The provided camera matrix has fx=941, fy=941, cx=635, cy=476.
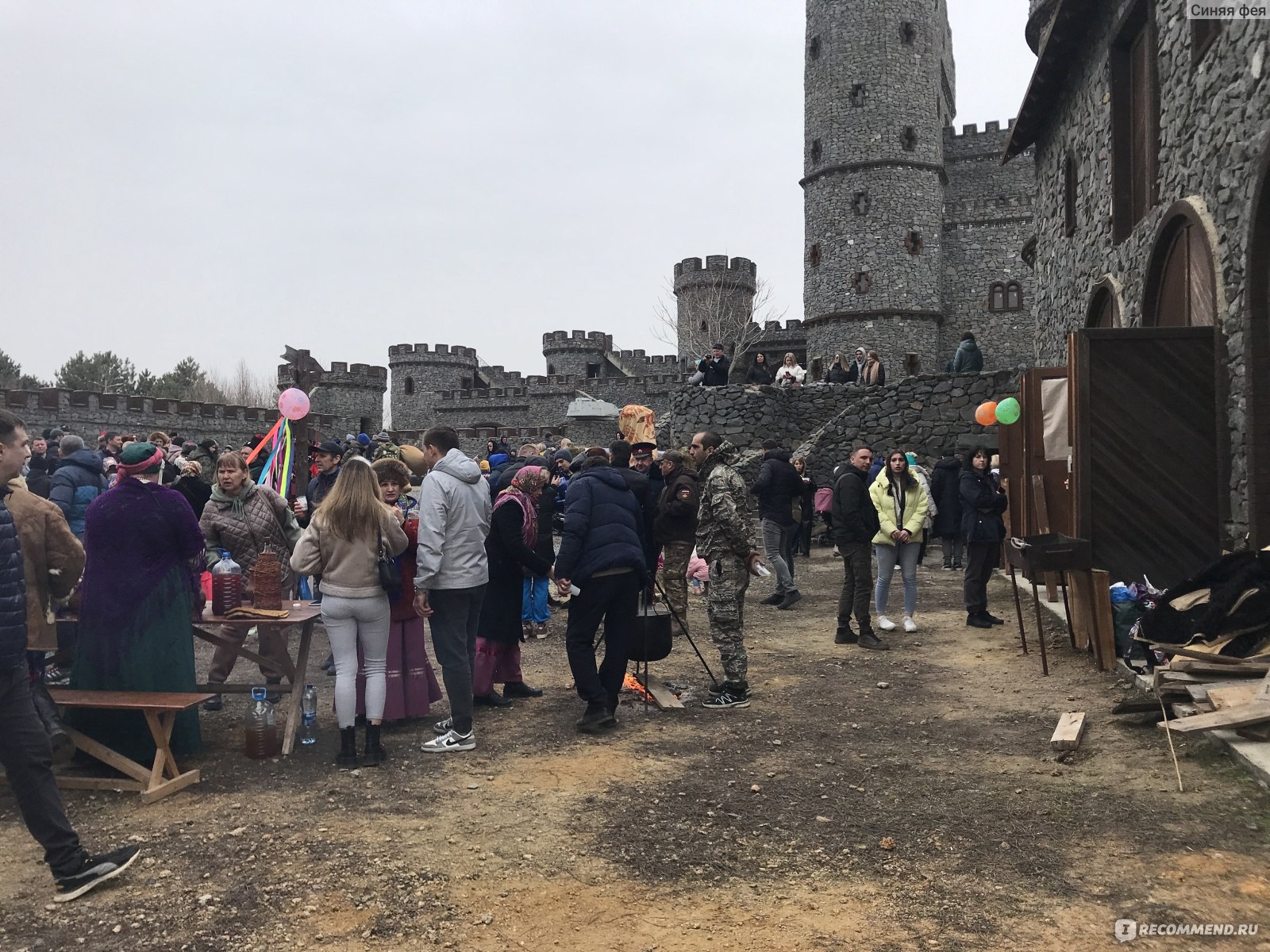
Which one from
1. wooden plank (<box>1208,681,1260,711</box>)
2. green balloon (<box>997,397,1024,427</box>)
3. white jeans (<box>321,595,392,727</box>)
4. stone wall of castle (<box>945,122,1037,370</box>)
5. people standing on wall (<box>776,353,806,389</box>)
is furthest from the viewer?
stone wall of castle (<box>945,122,1037,370</box>)

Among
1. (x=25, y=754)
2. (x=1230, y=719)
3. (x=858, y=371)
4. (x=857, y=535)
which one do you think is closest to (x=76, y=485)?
(x=25, y=754)

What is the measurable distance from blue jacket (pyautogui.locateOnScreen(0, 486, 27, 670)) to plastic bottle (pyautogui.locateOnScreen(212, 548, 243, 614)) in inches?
72.7

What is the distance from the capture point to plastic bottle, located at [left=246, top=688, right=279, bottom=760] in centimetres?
537

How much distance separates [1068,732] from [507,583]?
3664mm

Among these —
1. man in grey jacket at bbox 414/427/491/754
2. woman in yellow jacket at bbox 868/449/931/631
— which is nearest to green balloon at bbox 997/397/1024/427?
woman in yellow jacket at bbox 868/449/931/631

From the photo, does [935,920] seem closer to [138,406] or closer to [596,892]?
[596,892]

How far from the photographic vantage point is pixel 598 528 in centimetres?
602

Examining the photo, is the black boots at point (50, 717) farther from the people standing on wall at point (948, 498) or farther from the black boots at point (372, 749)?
the people standing on wall at point (948, 498)

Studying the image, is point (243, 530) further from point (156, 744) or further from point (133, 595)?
point (156, 744)

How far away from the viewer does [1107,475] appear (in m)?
7.89

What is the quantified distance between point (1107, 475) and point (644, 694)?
435 cm

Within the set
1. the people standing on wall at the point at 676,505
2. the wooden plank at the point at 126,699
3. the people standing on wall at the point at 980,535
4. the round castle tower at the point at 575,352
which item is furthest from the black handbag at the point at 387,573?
the round castle tower at the point at 575,352

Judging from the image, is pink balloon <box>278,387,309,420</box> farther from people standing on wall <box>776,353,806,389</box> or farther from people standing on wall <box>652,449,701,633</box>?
people standing on wall <box>776,353,806,389</box>

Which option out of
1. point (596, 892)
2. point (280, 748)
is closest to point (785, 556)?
point (280, 748)
